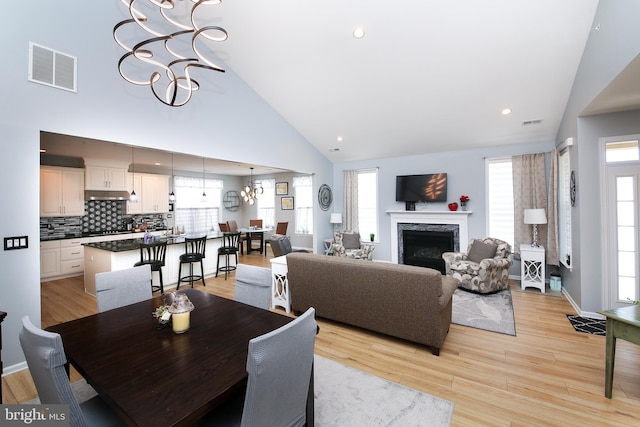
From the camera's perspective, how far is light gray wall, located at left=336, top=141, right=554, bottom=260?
221 inches

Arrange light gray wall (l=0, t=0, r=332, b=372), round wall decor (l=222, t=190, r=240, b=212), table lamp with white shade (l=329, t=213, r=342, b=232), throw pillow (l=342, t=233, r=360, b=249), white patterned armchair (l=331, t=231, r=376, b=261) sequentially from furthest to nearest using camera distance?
round wall decor (l=222, t=190, r=240, b=212)
table lamp with white shade (l=329, t=213, r=342, b=232)
throw pillow (l=342, t=233, r=360, b=249)
white patterned armchair (l=331, t=231, r=376, b=261)
light gray wall (l=0, t=0, r=332, b=372)

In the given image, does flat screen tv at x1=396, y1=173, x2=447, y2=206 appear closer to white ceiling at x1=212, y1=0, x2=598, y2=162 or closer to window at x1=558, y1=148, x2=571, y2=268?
white ceiling at x1=212, y1=0, x2=598, y2=162

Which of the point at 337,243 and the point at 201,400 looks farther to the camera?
the point at 337,243

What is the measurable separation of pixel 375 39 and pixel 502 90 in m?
2.08

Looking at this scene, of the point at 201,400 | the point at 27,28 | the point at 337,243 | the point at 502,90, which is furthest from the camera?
the point at 337,243

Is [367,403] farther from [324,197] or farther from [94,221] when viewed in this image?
[94,221]

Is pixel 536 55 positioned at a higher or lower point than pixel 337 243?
higher

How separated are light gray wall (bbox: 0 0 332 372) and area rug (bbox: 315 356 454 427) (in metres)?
2.82

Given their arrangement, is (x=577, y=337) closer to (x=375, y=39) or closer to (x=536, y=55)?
(x=536, y=55)

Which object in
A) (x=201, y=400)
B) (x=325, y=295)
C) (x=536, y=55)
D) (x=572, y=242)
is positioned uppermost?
(x=536, y=55)

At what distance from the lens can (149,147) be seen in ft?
11.8

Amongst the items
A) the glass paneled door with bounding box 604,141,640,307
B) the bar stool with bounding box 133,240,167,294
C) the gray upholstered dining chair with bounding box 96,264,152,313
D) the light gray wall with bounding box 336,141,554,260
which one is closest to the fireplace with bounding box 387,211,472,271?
the light gray wall with bounding box 336,141,554,260

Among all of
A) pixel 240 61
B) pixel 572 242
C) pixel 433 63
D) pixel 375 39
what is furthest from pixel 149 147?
pixel 572 242

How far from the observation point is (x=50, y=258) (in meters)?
5.36
